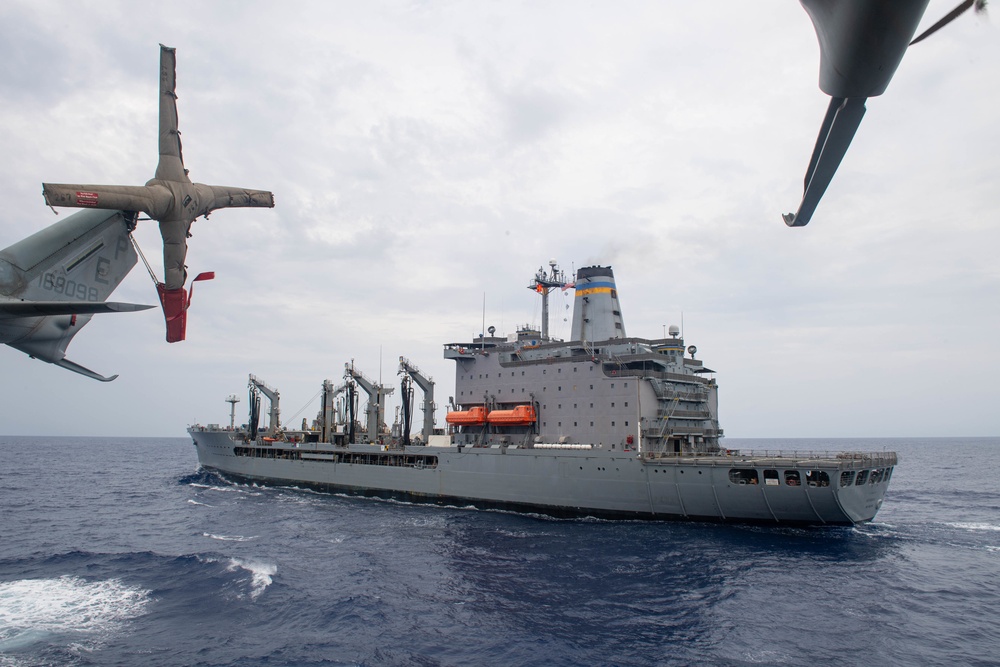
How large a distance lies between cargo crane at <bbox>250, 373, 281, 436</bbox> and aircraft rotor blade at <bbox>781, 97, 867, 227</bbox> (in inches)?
1940

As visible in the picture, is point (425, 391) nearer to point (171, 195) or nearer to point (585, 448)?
point (585, 448)

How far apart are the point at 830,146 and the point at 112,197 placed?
28.3ft

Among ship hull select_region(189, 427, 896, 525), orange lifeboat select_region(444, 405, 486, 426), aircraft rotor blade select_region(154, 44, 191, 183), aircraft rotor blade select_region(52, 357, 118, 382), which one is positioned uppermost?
aircraft rotor blade select_region(154, 44, 191, 183)

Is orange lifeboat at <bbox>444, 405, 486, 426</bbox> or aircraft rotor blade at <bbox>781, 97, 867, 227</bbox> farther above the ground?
aircraft rotor blade at <bbox>781, 97, 867, 227</bbox>

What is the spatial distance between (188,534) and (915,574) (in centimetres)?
2884

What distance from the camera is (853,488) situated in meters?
24.6

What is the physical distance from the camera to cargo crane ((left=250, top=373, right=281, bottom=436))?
159ft

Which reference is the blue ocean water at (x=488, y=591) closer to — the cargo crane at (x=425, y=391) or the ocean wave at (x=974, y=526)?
the ocean wave at (x=974, y=526)

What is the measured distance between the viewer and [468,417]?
34.9 meters

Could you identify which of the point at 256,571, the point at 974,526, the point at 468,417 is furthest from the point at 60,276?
the point at 974,526

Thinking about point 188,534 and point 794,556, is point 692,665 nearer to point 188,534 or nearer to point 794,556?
point 794,556

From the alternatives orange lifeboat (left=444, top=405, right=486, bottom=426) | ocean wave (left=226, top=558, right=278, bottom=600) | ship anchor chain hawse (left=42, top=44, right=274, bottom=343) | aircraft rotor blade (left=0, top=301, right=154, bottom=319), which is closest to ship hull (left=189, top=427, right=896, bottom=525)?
orange lifeboat (left=444, top=405, right=486, bottom=426)

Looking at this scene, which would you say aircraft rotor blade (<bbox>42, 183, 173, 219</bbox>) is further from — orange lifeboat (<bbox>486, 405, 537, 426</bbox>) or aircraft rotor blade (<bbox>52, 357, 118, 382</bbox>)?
orange lifeboat (<bbox>486, 405, 537, 426</bbox>)

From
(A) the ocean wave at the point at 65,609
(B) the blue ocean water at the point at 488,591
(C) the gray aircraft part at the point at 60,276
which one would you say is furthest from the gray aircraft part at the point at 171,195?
(A) the ocean wave at the point at 65,609
